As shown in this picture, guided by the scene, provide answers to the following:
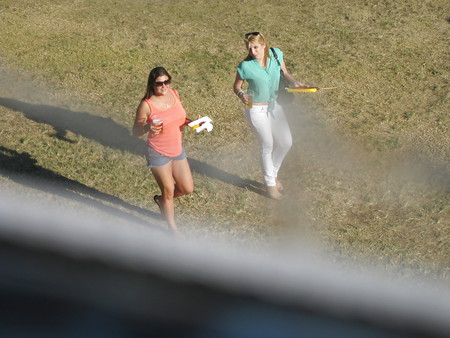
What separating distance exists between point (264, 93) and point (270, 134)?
0.56 m

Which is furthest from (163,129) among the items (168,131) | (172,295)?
(172,295)

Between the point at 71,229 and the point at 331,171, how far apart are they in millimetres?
3736

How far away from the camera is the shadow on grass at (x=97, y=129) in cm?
838

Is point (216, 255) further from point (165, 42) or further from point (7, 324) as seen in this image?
point (165, 42)

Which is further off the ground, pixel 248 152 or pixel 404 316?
pixel 248 152

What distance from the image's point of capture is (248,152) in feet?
29.4

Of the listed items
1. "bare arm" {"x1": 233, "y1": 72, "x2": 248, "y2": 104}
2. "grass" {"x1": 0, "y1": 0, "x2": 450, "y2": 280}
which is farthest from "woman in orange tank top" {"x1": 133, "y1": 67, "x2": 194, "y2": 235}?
"grass" {"x1": 0, "y1": 0, "x2": 450, "y2": 280}

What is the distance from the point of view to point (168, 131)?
6.20 metres

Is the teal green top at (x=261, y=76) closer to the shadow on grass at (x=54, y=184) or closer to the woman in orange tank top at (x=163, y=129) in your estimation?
the woman in orange tank top at (x=163, y=129)

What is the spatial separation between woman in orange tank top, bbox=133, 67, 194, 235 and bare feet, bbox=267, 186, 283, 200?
1.57 m

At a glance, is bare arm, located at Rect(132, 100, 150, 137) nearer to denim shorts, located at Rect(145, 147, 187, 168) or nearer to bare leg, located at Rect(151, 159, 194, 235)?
denim shorts, located at Rect(145, 147, 187, 168)

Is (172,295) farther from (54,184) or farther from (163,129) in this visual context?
(54,184)

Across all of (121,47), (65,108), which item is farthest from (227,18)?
(65,108)

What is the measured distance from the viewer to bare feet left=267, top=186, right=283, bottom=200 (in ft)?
25.6
